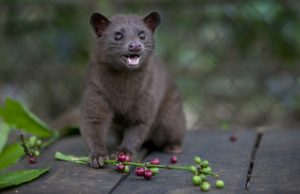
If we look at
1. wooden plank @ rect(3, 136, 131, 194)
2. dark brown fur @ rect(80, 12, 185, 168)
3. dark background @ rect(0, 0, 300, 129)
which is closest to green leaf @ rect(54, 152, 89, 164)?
wooden plank @ rect(3, 136, 131, 194)

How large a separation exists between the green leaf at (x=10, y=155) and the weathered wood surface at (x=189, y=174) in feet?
0.40

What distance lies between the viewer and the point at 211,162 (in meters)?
3.70

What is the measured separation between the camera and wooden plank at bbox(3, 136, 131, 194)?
10.1 feet

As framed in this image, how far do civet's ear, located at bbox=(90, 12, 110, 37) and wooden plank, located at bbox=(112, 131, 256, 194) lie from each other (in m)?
0.89

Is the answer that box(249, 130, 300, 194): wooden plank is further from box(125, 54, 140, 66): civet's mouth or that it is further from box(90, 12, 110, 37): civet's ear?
box(90, 12, 110, 37): civet's ear

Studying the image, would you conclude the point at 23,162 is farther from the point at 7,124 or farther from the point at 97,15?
the point at 97,15

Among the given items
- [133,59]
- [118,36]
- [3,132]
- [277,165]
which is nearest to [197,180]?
[277,165]

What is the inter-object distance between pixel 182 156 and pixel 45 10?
2458 mm

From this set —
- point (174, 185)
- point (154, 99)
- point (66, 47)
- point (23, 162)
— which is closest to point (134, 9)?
point (66, 47)

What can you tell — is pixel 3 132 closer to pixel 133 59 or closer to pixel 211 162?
pixel 133 59

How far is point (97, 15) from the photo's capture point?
4.03 metres

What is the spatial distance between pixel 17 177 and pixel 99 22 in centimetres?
127

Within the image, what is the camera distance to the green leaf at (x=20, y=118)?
4.16 meters

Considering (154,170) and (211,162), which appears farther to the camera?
(211,162)
